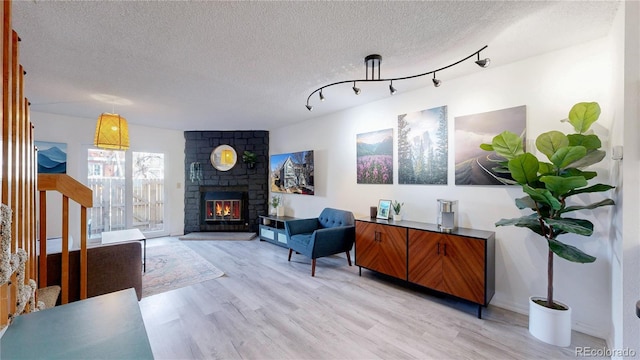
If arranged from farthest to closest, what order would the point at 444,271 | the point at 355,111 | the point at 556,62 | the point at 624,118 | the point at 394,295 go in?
the point at 355,111
the point at 394,295
the point at 444,271
the point at 556,62
the point at 624,118

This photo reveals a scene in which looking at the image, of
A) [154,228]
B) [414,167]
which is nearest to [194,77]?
[414,167]

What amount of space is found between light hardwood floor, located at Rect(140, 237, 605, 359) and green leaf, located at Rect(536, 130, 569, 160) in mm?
1573

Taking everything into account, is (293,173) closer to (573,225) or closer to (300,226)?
(300,226)

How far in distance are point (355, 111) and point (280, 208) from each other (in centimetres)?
265

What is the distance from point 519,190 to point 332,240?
2247 millimetres

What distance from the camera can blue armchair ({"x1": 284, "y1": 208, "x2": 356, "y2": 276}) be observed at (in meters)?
3.51

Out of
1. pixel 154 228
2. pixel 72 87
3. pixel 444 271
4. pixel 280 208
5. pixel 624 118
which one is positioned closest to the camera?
pixel 624 118

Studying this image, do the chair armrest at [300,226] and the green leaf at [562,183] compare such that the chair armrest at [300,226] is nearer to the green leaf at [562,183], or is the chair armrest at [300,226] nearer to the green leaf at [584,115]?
the green leaf at [562,183]

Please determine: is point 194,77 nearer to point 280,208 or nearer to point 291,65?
point 291,65

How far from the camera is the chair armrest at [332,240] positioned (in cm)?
349

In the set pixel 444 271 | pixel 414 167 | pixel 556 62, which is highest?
pixel 556 62

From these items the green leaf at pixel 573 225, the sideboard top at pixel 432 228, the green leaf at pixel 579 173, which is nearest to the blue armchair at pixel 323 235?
the sideboard top at pixel 432 228

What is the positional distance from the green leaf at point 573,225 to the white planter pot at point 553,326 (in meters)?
0.70

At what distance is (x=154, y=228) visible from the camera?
5.88 m
